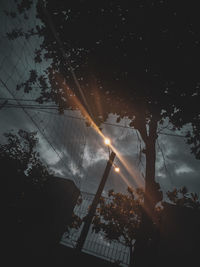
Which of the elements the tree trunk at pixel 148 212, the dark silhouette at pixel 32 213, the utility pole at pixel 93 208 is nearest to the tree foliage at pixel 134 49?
the tree trunk at pixel 148 212

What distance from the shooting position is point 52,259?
816 cm

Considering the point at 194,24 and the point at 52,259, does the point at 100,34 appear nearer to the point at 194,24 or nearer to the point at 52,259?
the point at 194,24

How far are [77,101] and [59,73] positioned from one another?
185 cm

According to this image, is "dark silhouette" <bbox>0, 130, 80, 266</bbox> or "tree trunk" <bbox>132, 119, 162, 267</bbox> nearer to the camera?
"tree trunk" <bbox>132, 119, 162, 267</bbox>

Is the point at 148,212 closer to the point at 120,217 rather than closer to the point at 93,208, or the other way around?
the point at 93,208

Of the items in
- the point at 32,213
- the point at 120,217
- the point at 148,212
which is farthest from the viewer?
the point at 120,217

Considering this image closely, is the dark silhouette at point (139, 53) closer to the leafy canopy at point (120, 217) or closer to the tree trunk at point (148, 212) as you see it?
the tree trunk at point (148, 212)

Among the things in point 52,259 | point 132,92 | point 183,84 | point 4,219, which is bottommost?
point 52,259

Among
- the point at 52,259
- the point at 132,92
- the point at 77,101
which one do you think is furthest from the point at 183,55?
the point at 52,259

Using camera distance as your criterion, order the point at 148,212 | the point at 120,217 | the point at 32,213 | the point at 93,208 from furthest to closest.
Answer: the point at 120,217, the point at 32,213, the point at 93,208, the point at 148,212

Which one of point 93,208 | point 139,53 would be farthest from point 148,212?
point 139,53

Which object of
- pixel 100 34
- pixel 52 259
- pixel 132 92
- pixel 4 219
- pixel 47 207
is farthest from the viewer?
pixel 47 207

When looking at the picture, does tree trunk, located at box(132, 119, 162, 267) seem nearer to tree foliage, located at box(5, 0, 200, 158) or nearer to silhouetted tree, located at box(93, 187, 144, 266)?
tree foliage, located at box(5, 0, 200, 158)

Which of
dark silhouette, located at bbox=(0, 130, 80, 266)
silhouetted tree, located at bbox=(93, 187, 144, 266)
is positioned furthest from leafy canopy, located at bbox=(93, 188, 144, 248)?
dark silhouette, located at bbox=(0, 130, 80, 266)
